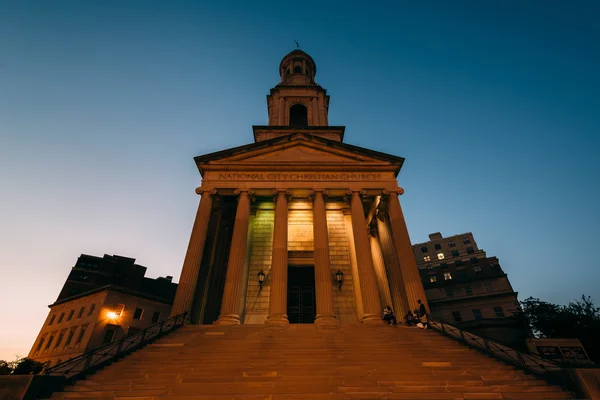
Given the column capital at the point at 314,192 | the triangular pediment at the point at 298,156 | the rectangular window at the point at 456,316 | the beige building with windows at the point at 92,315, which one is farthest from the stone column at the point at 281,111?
the rectangular window at the point at 456,316

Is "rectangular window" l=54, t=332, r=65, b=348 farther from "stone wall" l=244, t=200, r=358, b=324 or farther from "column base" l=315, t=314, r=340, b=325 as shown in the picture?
"column base" l=315, t=314, r=340, b=325

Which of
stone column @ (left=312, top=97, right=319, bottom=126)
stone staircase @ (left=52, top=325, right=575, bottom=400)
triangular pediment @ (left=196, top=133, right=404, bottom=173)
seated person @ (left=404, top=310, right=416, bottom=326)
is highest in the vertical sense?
stone column @ (left=312, top=97, right=319, bottom=126)

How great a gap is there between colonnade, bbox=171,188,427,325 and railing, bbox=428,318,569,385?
3.74 meters

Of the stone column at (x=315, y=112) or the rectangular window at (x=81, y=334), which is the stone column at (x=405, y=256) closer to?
the stone column at (x=315, y=112)

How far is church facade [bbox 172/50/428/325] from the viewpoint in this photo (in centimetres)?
1792

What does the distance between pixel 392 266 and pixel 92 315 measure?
1419 inches

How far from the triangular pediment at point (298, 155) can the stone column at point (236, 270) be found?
9.77ft

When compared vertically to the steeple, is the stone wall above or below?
below

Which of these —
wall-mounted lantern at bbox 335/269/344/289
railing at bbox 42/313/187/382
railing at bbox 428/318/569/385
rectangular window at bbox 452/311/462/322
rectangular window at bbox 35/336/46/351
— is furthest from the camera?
rectangular window at bbox 452/311/462/322

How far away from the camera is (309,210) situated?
24516 mm

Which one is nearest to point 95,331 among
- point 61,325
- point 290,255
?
point 61,325

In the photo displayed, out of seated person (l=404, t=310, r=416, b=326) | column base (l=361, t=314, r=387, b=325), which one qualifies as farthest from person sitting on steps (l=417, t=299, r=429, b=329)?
column base (l=361, t=314, r=387, b=325)

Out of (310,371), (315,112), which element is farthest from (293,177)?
(310,371)

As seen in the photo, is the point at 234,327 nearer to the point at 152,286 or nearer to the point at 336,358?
the point at 336,358
